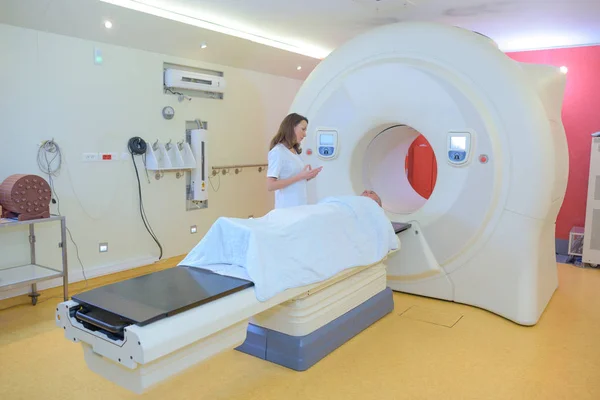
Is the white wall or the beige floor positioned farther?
the white wall

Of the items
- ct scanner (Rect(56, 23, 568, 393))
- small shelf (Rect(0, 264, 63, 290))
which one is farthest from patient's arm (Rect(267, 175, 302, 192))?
small shelf (Rect(0, 264, 63, 290))

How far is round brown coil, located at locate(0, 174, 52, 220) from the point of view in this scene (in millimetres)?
3297

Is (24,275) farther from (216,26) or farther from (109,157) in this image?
(216,26)

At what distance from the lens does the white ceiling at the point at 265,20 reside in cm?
372

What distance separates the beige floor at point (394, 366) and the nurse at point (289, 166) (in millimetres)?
1069

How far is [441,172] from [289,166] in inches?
42.6

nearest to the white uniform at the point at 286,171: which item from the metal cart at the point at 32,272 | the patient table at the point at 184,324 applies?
the patient table at the point at 184,324

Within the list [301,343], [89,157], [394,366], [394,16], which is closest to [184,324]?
[301,343]

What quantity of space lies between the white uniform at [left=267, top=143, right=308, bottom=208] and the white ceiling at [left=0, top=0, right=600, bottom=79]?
131 cm

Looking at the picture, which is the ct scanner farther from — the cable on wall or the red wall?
the red wall

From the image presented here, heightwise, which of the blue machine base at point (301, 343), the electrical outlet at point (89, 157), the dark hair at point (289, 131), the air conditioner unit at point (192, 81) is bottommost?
the blue machine base at point (301, 343)

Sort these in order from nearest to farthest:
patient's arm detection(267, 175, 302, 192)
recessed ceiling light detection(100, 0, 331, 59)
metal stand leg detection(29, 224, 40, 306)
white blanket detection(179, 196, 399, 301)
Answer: white blanket detection(179, 196, 399, 301)
patient's arm detection(267, 175, 302, 192)
metal stand leg detection(29, 224, 40, 306)
recessed ceiling light detection(100, 0, 331, 59)

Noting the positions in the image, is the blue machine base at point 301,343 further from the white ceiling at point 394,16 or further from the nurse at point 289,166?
the white ceiling at point 394,16

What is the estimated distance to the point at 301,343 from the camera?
260cm
